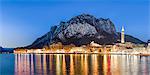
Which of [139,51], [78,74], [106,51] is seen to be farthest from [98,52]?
[78,74]

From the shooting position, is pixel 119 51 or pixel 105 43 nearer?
pixel 105 43

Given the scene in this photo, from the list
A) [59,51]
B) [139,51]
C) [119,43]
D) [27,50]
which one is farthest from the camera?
[59,51]

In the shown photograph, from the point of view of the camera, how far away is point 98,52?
120 feet

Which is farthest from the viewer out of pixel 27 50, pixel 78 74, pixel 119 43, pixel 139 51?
pixel 27 50

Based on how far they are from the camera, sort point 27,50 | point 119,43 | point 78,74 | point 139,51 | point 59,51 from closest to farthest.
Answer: point 78,74, point 119,43, point 139,51, point 27,50, point 59,51

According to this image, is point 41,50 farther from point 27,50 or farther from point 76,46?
point 76,46

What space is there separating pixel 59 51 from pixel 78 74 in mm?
25067

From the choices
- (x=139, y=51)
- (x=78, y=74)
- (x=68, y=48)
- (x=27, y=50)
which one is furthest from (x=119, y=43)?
(x=78, y=74)

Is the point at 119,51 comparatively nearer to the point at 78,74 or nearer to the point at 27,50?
the point at 27,50

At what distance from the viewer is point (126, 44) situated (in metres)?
31.7

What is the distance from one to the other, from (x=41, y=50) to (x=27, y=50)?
3.09 meters

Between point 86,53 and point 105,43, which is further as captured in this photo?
point 86,53

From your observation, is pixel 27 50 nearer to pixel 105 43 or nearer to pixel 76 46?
pixel 76 46

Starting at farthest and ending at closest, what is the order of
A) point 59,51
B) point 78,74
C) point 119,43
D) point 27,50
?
point 59,51, point 27,50, point 119,43, point 78,74
